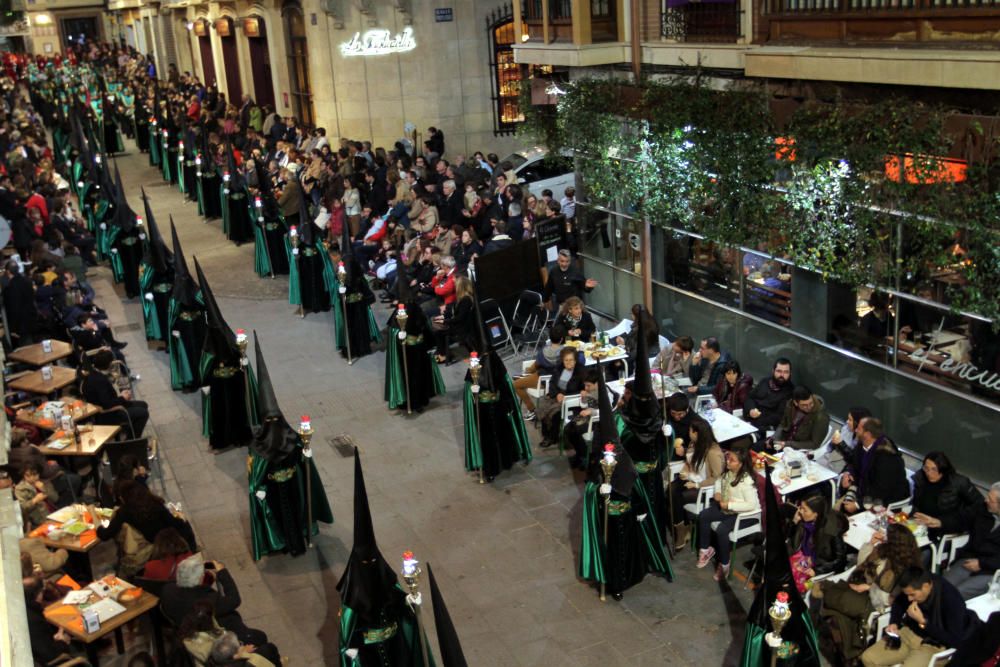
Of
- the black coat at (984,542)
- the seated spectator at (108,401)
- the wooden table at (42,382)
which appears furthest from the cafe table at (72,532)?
the black coat at (984,542)

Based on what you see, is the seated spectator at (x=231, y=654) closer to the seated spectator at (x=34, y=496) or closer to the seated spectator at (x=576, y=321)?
the seated spectator at (x=34, y=496)

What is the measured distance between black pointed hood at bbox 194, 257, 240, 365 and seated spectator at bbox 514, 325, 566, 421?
10.9 feet

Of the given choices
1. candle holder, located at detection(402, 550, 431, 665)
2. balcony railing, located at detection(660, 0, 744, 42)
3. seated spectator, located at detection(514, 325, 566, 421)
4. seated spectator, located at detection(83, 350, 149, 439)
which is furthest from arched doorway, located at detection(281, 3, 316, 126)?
candle holder, located at detection(402, 550, 431, 665)

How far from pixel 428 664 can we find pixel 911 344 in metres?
6.14

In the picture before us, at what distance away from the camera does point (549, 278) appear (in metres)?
15.9

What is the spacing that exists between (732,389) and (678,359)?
100 cm

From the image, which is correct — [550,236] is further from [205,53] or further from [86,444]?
[205,53]

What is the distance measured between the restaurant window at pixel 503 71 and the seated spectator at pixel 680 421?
53.1 feet

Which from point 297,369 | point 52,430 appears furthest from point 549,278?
point 52,430

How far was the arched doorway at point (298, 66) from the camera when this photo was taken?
31844 mm

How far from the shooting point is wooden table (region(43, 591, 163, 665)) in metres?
8.80

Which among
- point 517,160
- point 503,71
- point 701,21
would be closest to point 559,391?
point 701,21

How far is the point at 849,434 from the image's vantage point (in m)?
10.7

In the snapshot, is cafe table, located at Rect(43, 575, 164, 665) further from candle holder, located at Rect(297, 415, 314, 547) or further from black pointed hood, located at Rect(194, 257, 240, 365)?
black pointed hood, located at Rect(194, 257, 240, 365)
